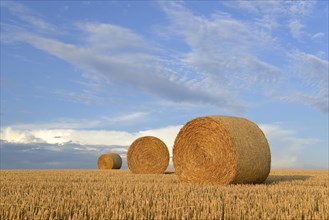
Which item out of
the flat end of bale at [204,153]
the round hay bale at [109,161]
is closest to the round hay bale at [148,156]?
the flat end of bale at [204,153]

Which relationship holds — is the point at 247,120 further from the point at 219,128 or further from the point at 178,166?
the point at 178,166

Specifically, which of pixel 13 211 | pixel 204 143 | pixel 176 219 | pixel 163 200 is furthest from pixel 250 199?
pixel 204 143

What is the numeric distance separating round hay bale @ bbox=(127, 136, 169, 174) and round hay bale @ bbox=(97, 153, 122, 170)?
25.7ft

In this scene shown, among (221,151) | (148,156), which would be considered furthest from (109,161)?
(221,151)

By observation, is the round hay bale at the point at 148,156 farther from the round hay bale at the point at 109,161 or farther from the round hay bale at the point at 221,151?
the round hay bale at the point at 109,161

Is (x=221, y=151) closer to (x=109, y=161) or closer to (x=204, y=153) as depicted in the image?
(x=204, y=153)

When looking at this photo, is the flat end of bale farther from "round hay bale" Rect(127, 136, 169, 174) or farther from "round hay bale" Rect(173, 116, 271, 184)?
"round hay bale" Rect(127, 136, 169, 174)

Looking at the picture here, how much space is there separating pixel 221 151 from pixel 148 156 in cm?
787

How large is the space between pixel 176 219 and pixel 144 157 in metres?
13.2

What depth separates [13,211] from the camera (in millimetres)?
4934

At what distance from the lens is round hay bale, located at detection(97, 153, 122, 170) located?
25.5 meters

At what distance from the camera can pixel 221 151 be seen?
404 inches

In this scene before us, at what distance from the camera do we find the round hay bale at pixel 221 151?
10.0 meters

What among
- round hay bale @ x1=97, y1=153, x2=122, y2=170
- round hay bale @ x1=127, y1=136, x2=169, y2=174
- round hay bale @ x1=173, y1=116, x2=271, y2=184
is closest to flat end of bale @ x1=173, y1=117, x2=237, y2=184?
round hay bale @ x1=173, y1=116, x2=271, y2=184
